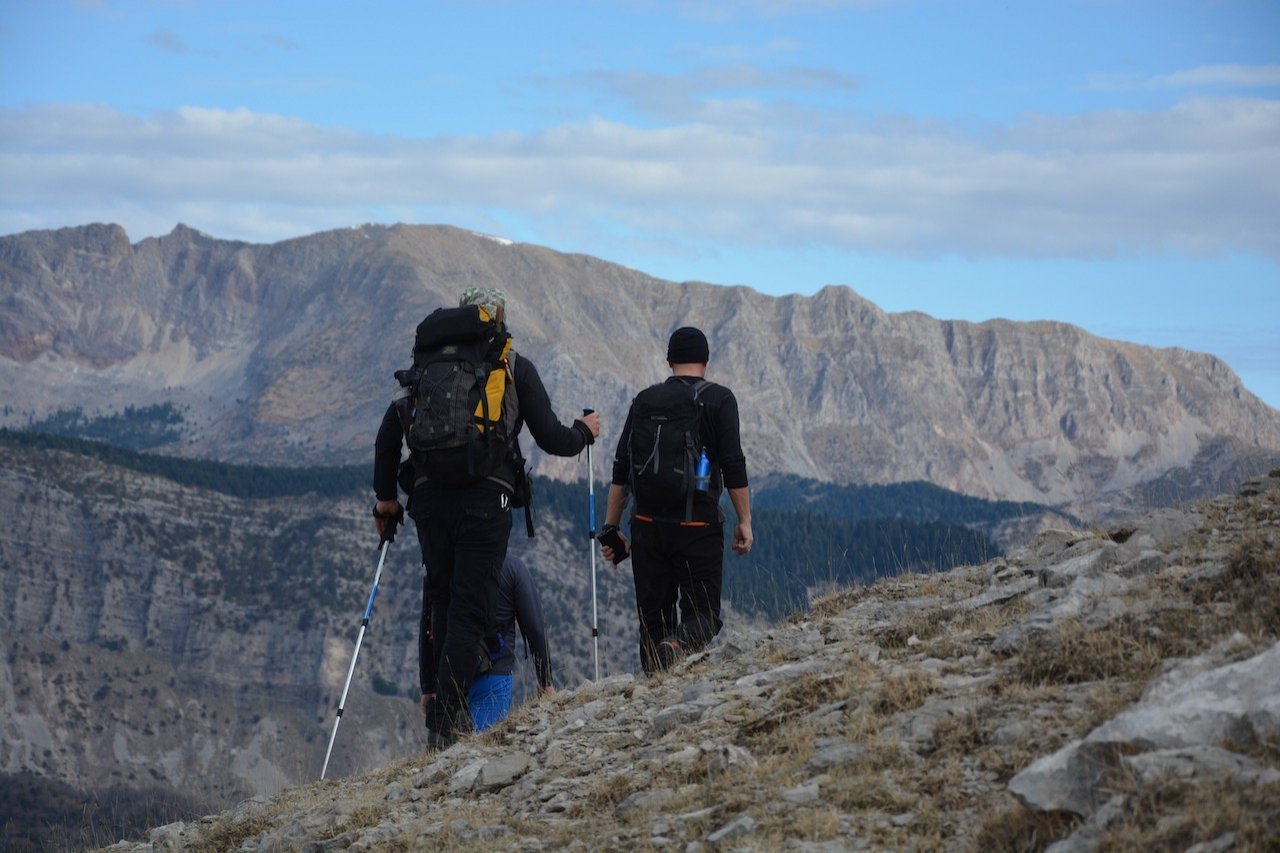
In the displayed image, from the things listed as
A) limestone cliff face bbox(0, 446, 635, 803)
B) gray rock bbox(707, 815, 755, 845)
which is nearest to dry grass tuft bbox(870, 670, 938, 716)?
gray rock bbox(707, 815, 755, 845)

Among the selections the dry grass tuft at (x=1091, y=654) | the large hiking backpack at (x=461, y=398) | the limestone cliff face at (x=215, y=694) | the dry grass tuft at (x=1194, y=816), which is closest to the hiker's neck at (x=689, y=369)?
the large hiking backpack at (x=461, y=398)

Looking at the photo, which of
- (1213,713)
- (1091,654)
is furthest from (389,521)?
(1213,713)

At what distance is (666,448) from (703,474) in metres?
0.33

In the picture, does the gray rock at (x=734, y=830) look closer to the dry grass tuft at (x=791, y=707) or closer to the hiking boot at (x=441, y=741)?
the dry grass tuft at (x=791, y=707)

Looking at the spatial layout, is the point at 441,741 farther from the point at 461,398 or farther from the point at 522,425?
the point at 461,398

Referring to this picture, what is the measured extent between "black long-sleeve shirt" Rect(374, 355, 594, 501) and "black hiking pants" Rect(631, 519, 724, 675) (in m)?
0.88

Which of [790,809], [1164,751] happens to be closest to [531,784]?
[790,809]

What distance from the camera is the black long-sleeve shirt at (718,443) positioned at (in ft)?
36.8

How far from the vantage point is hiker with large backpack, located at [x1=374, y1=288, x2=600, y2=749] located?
1023cm

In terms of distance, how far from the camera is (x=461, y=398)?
10.2 meters

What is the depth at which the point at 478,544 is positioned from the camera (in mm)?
10531

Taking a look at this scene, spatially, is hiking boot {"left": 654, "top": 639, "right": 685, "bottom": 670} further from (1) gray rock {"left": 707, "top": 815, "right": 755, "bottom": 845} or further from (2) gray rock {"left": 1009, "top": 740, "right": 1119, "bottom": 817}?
(2) gray rock {"left": 1009, "top": 740, "right": 1119, "bottom": 817}

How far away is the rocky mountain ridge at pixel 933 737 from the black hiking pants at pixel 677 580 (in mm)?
412

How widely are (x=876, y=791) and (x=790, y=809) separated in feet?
1.32
